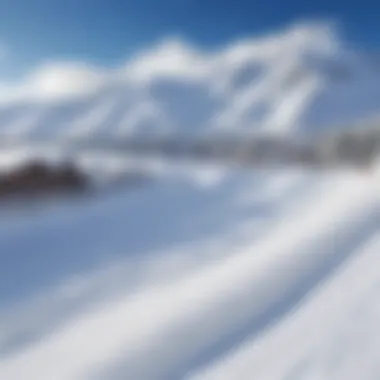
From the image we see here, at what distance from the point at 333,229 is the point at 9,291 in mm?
2838

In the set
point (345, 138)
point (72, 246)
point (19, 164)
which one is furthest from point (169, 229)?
point (345, 138)

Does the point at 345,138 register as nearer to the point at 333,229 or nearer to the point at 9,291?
the point at 333,229

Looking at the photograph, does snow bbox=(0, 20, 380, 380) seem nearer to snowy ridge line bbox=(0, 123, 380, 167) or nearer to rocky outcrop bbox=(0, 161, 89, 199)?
rocky outcrop bbox=(0, 161, 89, 199)

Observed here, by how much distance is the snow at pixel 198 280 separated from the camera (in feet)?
7.77

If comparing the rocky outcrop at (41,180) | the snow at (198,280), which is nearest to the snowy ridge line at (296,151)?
the snow at (198,280)

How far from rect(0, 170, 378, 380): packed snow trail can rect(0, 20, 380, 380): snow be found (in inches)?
0.4

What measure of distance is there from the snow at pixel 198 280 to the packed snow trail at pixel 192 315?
10 mm

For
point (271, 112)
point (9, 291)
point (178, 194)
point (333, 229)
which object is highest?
point (271, 112)

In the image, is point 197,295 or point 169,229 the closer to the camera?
point 197,295

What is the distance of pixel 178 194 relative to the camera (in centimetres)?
661

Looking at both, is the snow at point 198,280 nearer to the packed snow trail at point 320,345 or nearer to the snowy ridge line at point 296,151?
the packed snow trail at point 320,345

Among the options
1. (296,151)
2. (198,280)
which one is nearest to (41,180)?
(198,280)

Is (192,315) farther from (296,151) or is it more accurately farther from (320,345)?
(296,151)

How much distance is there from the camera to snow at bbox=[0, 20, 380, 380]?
7.77ft
